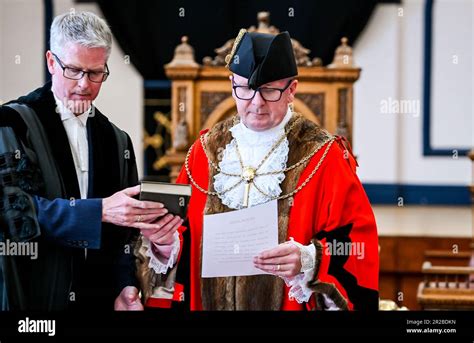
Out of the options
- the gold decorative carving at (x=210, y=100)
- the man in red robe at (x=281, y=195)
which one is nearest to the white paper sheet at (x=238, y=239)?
the man in red robe at (x=281, y=195)

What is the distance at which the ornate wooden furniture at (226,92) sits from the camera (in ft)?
15.4

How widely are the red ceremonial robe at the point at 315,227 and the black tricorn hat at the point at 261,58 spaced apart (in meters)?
0.16

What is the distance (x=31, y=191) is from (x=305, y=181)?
0.67 meters

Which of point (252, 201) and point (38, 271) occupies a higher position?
point (252, 201)

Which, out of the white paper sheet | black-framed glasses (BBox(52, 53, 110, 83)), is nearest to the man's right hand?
the white paper sheet

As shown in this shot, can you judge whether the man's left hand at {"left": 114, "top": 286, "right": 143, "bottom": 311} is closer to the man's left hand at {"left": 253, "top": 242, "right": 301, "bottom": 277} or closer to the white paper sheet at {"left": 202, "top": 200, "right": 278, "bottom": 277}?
the white paper sheet at {"left": 202, "top": 200, "right": 278, "bottom": 277}

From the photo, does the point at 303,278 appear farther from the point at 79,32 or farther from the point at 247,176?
the point at 79,32

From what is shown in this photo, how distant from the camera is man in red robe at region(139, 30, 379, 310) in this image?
7.86 ft

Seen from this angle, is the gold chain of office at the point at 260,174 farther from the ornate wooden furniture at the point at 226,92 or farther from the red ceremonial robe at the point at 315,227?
the ornate wooden furniture at the point at 226,92

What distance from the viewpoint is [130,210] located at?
230 cm

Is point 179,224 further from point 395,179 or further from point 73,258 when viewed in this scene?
point 395,179

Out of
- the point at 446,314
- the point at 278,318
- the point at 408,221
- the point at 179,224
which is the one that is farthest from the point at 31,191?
the point at 408,221

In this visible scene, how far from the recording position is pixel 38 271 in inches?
95.0

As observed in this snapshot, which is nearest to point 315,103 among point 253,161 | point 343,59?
point 343,59
